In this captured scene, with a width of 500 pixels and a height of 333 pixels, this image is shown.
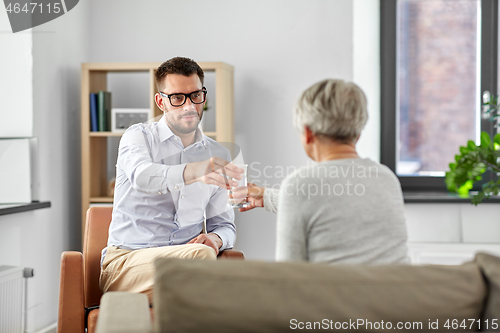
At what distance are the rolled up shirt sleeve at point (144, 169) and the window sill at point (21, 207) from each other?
828 mm

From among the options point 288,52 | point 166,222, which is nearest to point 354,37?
point 288,52

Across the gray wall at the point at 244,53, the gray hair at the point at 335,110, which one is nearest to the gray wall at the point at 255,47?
the gray wall at the point at 244,53

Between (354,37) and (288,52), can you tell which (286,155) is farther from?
(354,37)

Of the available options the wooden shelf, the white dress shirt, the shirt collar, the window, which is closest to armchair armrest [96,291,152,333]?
the white dress shirt

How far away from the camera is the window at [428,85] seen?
3262 millimetres

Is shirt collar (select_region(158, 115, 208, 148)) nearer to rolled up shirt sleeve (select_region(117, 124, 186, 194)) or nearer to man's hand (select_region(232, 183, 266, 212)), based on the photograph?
rolled up shirt sleeve (select_region(117, 124, 186, 194))

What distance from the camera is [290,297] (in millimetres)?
769

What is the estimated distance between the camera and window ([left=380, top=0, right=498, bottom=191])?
10.7 ft

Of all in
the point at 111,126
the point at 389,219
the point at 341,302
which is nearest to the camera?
the point at 341,302

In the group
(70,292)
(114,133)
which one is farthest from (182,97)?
(114,133)

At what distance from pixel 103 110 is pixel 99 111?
0.03 meters

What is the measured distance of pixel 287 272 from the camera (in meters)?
0.78

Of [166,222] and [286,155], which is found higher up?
[286,155]

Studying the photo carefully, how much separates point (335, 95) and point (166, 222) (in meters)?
1.06
